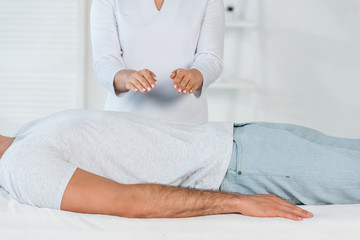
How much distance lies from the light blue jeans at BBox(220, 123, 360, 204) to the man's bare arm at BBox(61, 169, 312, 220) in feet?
0.43

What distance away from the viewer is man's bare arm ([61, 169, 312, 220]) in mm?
1271

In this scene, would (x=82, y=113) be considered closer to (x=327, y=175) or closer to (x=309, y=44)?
(x=327, y=175)

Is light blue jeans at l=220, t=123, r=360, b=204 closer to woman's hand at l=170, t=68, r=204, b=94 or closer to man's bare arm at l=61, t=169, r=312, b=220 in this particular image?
man's bare arm at l=61, t=169, r=312, b=220

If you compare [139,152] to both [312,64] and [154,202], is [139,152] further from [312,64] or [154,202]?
[312,64]

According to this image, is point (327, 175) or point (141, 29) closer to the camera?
point (327, 175)

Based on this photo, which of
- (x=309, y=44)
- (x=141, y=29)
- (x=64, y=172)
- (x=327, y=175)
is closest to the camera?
(x=64, y=172)

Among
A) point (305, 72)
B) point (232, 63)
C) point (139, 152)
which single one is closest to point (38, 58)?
point (232, 63)

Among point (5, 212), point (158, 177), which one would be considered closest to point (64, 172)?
point (5, 212)

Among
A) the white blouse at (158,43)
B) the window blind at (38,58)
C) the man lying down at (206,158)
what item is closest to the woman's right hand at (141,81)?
the man lying down at (206,158)

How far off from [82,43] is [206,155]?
2.13 metres

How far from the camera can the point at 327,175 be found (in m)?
1.47

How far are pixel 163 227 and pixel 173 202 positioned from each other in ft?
0.29

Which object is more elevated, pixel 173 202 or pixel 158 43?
pixel 158 43

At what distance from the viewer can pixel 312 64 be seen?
10.7 ft
